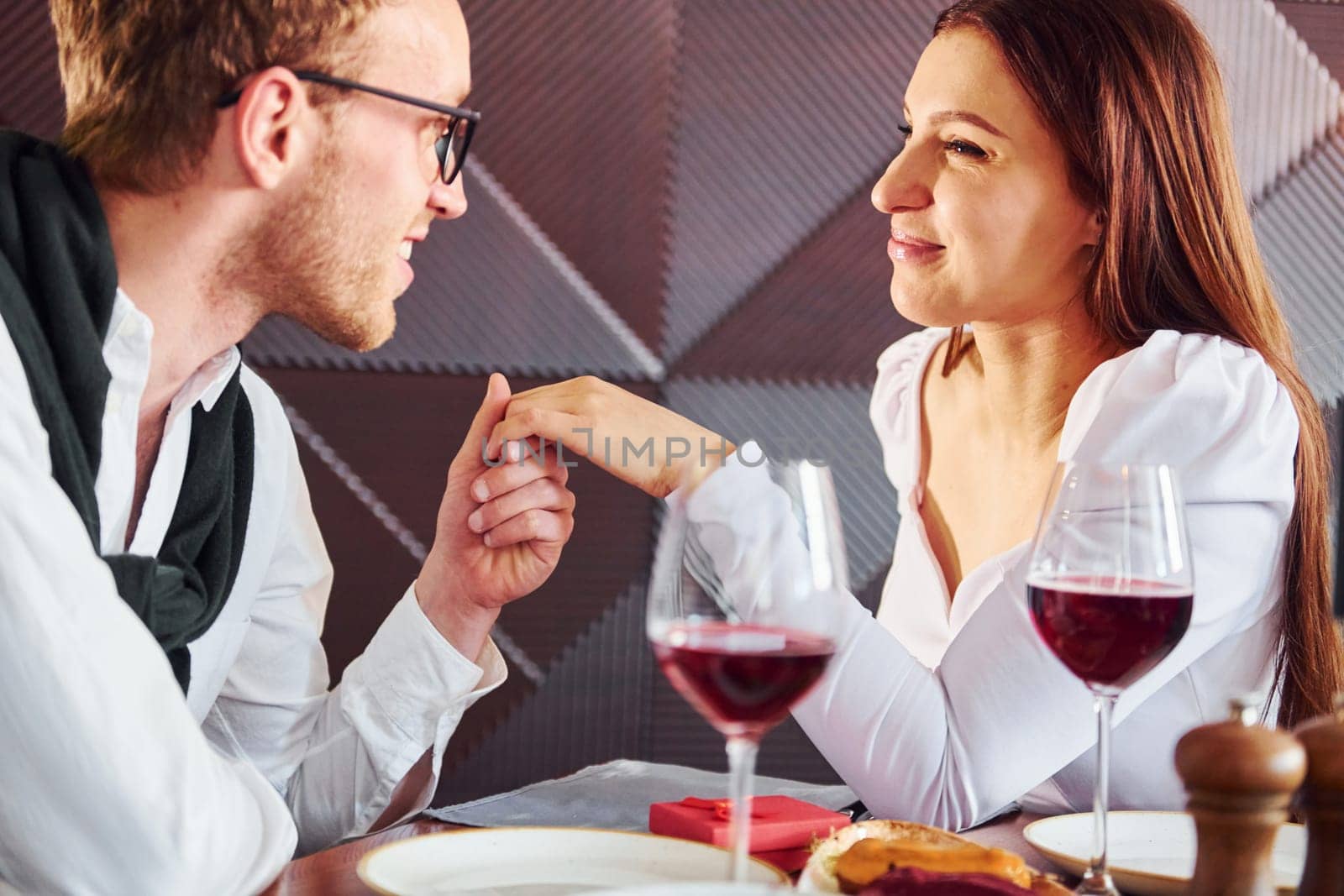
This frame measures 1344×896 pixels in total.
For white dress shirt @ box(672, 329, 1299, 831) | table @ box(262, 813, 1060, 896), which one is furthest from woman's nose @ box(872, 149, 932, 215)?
table @ box(262, 813, 1060, 896)

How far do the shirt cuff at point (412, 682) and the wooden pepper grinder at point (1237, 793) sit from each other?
101 cm

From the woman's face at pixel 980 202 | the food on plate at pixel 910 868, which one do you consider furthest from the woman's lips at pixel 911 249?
the food on plate at pixel 910 868

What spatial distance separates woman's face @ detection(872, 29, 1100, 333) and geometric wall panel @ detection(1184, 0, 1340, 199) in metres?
1.41

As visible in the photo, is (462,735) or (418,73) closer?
(418,73)

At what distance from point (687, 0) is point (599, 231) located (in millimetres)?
546

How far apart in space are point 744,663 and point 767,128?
235 cm

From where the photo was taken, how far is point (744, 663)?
0.80 meters

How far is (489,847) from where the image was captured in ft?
3.31

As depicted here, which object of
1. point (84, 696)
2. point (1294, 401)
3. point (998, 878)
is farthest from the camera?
point (1294, 401)

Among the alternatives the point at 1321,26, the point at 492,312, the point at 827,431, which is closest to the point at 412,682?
the point at 492,312

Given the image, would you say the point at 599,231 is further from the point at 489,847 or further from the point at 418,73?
the point at 489,847

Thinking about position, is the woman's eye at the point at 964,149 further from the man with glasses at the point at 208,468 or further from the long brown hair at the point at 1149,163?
the man with glasses at the point at 208,468

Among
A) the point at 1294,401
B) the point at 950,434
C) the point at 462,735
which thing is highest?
the point at 1294,401

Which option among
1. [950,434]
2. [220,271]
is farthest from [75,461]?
[950,434]
